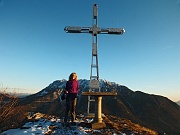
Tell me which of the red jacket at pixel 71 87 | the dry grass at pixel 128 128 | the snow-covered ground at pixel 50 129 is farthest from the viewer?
the dry grass at pixel 128 128

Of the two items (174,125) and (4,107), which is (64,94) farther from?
(174,125)

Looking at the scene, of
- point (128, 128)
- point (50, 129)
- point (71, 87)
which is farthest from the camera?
point (128, 128)

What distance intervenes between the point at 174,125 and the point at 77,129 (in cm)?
17078

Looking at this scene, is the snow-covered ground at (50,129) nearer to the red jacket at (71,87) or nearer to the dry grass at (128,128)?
the dry grass at (128,128)

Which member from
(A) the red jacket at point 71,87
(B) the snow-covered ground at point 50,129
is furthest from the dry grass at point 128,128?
(A) the red jacket at point 71,87

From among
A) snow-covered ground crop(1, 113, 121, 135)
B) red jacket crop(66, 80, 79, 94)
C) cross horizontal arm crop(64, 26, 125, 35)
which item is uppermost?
cross horizontal arm crop(64, 26, 125, 35)

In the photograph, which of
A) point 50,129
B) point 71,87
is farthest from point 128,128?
point 50,129

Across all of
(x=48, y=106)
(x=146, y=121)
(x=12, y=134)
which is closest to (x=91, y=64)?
(x=12, y=134)

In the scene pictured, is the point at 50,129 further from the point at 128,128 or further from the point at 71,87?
the point at 128,128

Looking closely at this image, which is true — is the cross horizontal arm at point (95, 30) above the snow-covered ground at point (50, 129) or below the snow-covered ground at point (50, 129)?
above

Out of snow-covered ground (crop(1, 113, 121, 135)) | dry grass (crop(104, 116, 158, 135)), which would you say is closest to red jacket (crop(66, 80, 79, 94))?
snow-covered ground (crop(1, 113, 121, 135))

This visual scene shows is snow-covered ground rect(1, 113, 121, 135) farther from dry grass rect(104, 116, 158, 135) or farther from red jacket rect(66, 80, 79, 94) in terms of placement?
red jacket rect(66, 80, 79, 94)

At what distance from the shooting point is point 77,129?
1427 centimetres

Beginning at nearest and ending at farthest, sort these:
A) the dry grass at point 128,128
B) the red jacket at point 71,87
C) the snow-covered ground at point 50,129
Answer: the snow-covered ground at point 50,129 → the red jacket at point 71,87 → the dry grass at point 128,128
